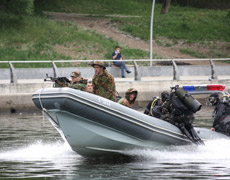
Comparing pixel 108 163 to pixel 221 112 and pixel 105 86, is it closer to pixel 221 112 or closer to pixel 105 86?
pixel 105 86

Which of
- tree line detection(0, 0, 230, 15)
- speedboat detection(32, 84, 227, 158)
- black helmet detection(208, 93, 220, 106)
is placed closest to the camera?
speedboat detection(32, 84, 227, 158)

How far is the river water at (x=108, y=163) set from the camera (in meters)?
11.0

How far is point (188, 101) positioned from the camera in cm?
1249

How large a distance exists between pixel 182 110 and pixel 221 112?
4.04 feet

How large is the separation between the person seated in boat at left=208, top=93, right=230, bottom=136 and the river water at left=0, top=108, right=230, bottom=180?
0.47 meters

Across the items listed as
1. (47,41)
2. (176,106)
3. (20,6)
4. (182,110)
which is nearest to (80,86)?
(176,106)

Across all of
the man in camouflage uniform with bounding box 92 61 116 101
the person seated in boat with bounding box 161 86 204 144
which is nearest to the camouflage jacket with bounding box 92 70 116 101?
the man in camouflage uniform with bounding box 92 61 116 101

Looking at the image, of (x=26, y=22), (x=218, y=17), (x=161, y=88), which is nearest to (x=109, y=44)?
(x=26, y=22)

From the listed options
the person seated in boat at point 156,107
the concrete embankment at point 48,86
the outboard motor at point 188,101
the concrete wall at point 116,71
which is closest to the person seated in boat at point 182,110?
the outboard motor at point 188,101

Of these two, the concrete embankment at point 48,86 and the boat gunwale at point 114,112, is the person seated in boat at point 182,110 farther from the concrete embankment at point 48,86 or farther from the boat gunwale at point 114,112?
the concrete embankment at point 48,86

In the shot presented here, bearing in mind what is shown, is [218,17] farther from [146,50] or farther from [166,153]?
[166,153]

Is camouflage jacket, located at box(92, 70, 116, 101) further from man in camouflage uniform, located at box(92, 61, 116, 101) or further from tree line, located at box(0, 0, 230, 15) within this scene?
tree line, located at box(0, 0, 230, 15)

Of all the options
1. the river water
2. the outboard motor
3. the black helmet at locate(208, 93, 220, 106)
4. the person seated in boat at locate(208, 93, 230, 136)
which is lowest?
the river water

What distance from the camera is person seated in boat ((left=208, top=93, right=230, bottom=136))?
13572 millimetres
